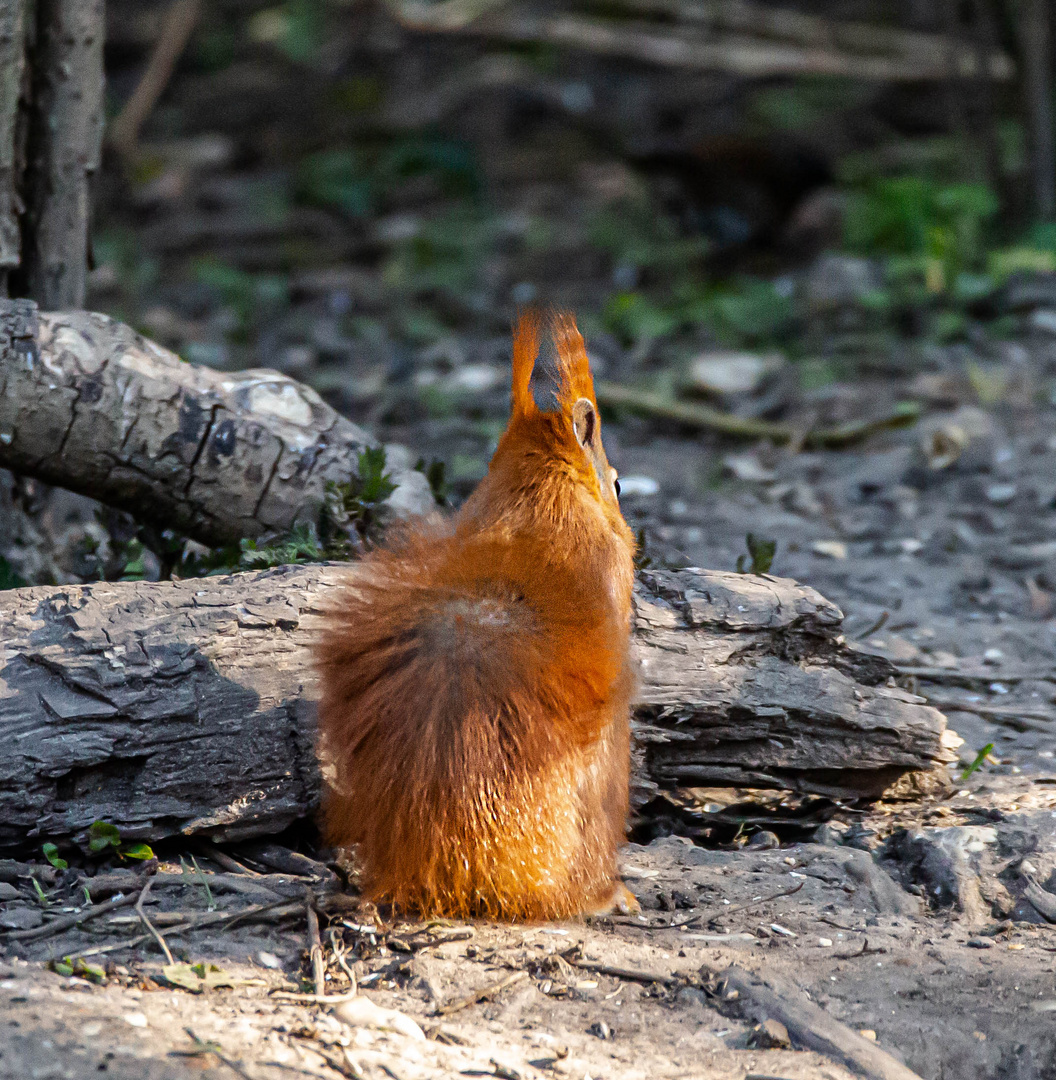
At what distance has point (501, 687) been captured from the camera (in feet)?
8.99

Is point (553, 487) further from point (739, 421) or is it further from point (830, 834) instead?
point (739, 421)

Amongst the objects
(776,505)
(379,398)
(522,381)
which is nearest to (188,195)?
(379,398)

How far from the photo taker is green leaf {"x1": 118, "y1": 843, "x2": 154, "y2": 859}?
120 inches

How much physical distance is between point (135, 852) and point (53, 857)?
0.59ft

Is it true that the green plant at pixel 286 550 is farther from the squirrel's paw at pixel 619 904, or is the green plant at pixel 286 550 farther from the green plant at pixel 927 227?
the green plant at pixel 927 227

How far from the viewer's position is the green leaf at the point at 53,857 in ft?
9.78

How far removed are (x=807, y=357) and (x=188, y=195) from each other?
621cm

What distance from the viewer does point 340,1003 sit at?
2.53 meters

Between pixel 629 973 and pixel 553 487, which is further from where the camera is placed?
pixel 553 487

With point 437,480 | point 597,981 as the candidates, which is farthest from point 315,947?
point 437,480

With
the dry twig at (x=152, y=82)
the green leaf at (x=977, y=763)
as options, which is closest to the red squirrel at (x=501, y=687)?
the green leaf at (x=977, y=763)

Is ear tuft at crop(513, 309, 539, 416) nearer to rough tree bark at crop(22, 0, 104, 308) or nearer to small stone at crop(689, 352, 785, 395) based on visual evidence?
rough tree bark at crop(22, 0, 104, 308)

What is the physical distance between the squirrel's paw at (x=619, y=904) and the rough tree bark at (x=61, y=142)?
8.80ft

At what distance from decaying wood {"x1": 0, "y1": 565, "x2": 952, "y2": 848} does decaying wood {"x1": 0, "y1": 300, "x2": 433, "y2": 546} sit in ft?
2.01
